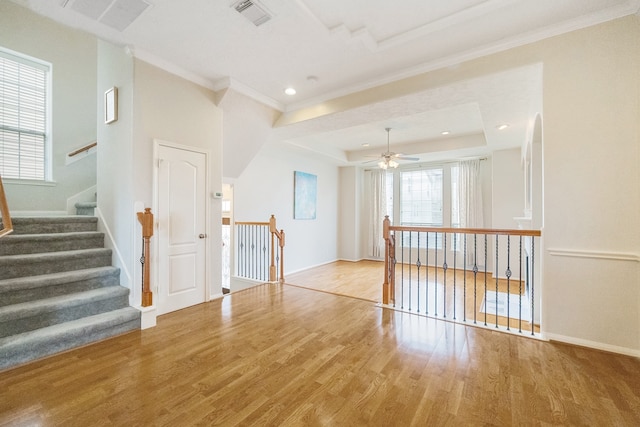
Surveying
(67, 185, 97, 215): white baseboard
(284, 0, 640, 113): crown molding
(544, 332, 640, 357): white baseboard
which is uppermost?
(284, 0, 640, 113): crown molding

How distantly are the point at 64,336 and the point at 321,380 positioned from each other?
7.84 feet

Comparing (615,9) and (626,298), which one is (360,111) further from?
(626,298)

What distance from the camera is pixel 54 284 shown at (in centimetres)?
282

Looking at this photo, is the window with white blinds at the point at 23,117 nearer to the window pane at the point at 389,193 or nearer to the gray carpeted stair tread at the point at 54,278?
the gray carpeted stair tread at the point at 54,278

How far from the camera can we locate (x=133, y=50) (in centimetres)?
306

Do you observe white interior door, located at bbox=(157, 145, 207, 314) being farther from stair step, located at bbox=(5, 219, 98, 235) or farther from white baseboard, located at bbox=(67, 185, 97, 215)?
white baseboard, located at bbox=(67, 185, 97, 215)

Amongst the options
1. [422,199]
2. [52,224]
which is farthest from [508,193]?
[52,224]

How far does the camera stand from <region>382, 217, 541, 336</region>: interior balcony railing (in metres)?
3.18

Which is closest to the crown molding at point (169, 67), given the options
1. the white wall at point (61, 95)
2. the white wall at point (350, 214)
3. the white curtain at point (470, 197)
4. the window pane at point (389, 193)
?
the white wall at point (61, 95)

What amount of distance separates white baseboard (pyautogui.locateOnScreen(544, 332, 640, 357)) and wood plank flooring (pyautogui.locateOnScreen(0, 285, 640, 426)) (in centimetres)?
9

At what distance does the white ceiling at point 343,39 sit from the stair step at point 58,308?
2.70 metres

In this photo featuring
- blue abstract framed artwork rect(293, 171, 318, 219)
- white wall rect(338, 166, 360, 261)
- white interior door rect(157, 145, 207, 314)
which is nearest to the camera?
white interior door rect(157, 145, 207, 314)

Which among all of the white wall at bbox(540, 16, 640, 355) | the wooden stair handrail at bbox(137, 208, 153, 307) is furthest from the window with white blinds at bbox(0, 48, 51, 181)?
the white wall at bbox(540, 16, 640, 355)

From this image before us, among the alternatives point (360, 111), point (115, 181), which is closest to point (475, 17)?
point (360, 111)
